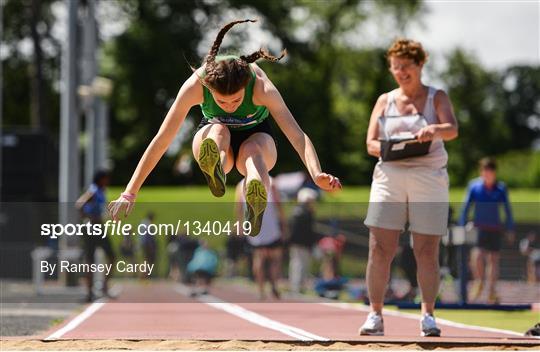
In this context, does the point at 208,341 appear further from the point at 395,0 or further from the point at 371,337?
the point at 395,0

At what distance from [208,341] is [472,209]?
26.3 feet

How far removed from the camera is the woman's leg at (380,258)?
9.69m

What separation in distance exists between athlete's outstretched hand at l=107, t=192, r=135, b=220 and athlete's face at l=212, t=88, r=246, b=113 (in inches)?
35.0

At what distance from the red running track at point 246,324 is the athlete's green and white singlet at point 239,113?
61.6 inches

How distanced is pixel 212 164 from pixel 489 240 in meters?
8.53

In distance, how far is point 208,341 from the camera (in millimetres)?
8570

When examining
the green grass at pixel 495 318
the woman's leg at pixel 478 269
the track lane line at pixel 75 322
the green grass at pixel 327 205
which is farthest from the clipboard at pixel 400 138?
the woman's leg at pixel 478 269

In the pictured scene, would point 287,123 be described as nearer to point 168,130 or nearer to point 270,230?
point 168,130

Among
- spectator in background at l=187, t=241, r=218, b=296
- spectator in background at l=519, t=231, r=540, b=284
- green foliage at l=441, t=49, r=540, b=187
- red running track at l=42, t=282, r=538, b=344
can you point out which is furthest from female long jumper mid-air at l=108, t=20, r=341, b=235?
green foliage at l=441, t=49, r=540, b=187

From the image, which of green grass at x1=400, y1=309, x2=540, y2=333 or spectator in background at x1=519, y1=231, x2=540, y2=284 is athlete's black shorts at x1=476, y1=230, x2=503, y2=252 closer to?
green grass at x1=400, y1=309, x2=540, y2=333

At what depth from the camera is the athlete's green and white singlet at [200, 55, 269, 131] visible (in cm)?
844

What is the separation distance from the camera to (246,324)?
451 inches

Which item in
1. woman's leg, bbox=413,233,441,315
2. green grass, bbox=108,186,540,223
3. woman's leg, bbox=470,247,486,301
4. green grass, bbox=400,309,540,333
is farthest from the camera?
woman's leg, bbox=470,247,486,301

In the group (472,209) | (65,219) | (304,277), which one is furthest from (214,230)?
(304,277)
